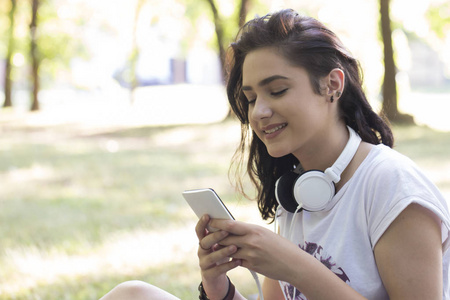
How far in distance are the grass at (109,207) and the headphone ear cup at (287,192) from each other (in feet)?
5.88

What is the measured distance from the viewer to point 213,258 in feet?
5.09

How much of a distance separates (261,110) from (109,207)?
4.44 metres

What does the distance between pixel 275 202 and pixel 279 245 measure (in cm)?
56

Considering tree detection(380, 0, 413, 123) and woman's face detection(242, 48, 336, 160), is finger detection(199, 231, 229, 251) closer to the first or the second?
woman's face detection(242, 48, 336, 160)

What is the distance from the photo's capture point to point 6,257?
4242 mm

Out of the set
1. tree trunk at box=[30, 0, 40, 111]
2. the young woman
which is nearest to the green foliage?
tree trunk at box=[30, 0, 40, 111]

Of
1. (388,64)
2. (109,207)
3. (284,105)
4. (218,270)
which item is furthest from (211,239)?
(388,64)

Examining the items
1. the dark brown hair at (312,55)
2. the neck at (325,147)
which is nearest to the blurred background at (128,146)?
the dark brown hair at (312,55)

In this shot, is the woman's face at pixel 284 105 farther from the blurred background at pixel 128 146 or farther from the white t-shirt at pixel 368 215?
the blurred background at pixel 128 146

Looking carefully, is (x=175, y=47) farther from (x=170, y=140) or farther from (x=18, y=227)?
(x=18, y=227)

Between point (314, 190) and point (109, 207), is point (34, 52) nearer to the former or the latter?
point (109, 207)

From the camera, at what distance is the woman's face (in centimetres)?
158

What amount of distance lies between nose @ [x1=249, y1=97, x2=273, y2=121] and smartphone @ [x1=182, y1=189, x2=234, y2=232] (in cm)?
26

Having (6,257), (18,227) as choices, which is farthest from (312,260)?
(18,227)
